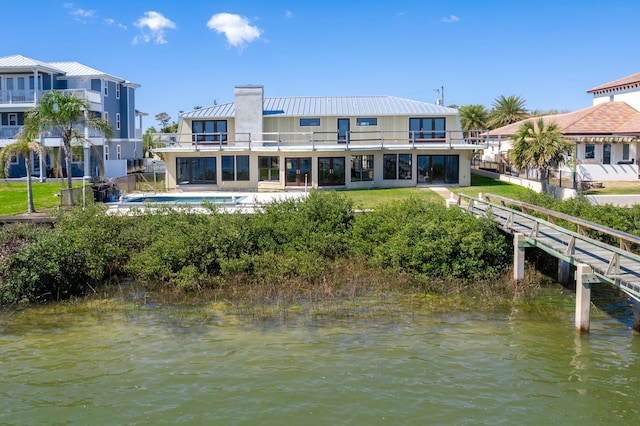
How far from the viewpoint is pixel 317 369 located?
14.3 meters

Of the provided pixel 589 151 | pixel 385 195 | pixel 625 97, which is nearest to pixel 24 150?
pixel 385 195

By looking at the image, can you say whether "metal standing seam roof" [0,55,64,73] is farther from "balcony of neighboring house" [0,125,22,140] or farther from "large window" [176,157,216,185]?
"large window" [176,157,216,185]

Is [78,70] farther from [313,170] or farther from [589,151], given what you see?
[589,151]

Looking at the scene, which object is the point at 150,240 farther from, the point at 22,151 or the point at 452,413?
the point at 452,413

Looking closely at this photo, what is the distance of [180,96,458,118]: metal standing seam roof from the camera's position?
4159 centimetres

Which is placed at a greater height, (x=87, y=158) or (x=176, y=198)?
(x=87, y=158)

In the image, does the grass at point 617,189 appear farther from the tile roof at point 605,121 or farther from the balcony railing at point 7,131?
the balcony railing at point 7,131

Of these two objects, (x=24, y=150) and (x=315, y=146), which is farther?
(x=315, y=146)

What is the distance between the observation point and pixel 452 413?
40.3 feet

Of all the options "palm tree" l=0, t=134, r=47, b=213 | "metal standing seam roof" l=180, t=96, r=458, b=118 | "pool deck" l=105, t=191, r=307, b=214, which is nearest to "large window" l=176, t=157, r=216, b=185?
"pool deck" l=105, t=191, r=307, b=214

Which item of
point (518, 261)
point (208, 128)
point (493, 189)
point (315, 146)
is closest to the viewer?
point (518, 261)

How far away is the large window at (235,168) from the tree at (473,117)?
38720 millimetres

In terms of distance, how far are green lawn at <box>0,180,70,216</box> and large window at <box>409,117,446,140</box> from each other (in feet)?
68.3

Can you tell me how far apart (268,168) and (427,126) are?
33.0 ft
